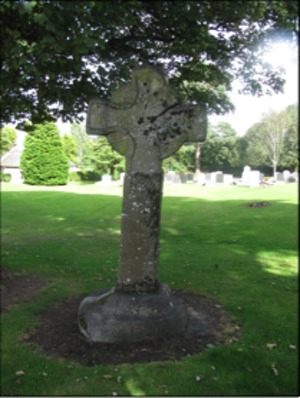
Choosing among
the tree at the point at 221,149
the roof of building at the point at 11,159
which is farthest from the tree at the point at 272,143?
the roof of building at the point at 11,159

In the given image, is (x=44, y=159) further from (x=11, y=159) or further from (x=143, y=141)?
(x=143, y=141)

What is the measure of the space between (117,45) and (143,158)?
281cm

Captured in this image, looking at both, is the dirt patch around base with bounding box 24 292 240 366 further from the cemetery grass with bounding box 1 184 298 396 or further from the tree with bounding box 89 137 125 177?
the tree with bounding box 89 137 125 177

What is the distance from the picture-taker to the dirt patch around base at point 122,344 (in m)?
4.70

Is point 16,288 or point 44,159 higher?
point 44,159

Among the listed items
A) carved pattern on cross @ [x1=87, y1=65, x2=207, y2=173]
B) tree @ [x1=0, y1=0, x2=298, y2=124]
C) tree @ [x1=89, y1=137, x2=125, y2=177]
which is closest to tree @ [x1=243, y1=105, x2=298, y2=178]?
tree @ [x1=89, y1=137, x2=125, y2=177]

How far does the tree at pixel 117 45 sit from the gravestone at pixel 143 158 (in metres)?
0.85

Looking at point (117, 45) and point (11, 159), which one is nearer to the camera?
point (117, 45)

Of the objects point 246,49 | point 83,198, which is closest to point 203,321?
point 246,49

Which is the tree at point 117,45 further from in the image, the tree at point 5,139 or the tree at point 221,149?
the tree at point 221,149

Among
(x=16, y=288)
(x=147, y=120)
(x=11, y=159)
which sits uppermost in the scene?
(x=11, y=159)

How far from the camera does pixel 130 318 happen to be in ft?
16.6

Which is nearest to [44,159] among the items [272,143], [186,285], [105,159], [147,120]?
[105,159]

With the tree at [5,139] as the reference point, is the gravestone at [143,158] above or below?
below
